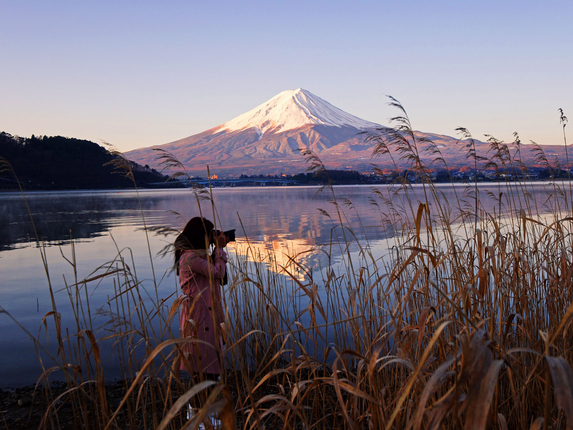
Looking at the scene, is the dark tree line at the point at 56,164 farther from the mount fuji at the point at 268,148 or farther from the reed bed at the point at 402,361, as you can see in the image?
the mount fuji at the point at 268,148

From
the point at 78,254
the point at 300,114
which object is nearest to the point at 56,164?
the point at 78,254

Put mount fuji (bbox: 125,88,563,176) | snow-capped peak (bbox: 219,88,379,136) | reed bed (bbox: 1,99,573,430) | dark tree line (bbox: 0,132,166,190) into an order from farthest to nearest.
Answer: snow-capped peak (bbox: 219,88,379,136), mount fuji (bbox: 125,88,563,176), dark tree line (bbox: 0,132,166,190), reed bed (bbox: 1,99,573,430)

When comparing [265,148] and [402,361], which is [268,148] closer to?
[265,148]

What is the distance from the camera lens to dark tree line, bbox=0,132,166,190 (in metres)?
67.7

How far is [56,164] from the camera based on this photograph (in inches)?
2815

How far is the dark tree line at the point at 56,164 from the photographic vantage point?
222 ft

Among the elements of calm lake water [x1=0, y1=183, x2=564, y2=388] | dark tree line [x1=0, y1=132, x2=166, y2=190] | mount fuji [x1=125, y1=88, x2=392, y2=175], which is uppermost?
mount fuji [x1=125, y1=88, x2=392, y2=175]

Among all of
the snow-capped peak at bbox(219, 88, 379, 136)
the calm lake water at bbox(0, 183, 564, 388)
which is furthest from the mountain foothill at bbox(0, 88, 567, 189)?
the calm lake water at bbox(0, 183, 564, 388)

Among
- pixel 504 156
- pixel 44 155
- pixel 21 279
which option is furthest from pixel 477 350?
pixel 44 155

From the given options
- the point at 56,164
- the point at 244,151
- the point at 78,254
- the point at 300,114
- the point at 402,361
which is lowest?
the point at 78,254

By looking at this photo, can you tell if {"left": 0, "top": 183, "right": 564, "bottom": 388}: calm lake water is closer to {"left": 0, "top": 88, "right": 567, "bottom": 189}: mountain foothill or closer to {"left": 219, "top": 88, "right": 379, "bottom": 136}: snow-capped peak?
{"left": 0, "top": 88, "right": 567, "bottom": 189}: mountain foothill

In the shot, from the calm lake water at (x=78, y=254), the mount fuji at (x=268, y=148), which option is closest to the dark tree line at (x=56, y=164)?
the calm lake water at (x=78, y=254)

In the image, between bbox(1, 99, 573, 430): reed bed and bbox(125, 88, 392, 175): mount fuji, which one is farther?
bbox(125, 88, 392, 175): mount fuji

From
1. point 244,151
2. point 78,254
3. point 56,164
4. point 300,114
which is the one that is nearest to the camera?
point 78,254
